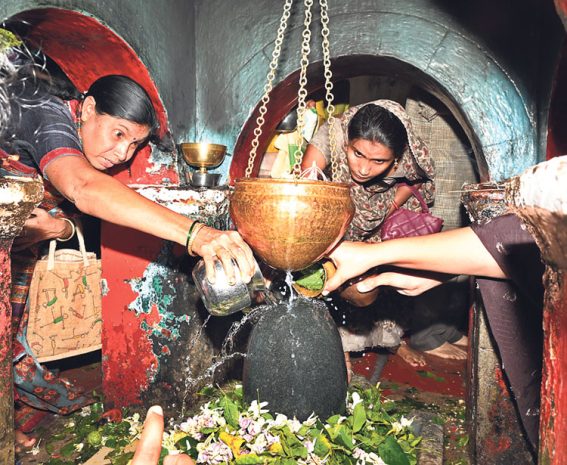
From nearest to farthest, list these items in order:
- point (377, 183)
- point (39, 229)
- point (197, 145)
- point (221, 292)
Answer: point (221, 292), point (39, 229), point (197, 145), point (377, 183)

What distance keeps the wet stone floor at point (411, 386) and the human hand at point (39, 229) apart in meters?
1.58

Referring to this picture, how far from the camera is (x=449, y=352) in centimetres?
602

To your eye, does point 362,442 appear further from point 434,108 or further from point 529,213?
point 434,108

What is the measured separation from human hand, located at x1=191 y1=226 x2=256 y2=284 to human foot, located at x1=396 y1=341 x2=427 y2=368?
13.8ft

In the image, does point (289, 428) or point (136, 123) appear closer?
point (289, 428)

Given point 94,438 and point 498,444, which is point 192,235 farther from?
point 498,444

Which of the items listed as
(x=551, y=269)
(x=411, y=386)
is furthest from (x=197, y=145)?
(x=411, y=386)

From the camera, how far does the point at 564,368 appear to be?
3.44 ft

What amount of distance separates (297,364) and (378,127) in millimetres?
2254

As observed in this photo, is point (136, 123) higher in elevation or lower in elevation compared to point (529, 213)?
higher

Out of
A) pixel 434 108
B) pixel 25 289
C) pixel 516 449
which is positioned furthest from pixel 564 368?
pixel 434 108

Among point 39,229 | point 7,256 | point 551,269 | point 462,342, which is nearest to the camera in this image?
point 551,269

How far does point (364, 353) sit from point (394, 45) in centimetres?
371

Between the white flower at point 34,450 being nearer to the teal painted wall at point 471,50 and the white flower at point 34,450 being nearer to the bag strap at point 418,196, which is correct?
the teal painted wall at point 471,50
